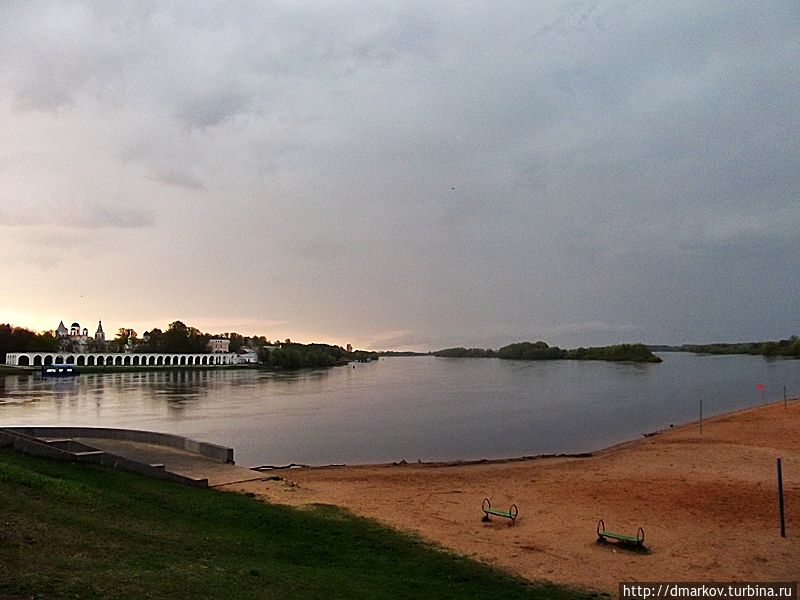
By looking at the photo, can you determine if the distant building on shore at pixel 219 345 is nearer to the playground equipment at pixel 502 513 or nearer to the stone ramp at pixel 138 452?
the stone ramp at pixel 138 452

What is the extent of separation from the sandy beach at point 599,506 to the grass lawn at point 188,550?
1.17 meters

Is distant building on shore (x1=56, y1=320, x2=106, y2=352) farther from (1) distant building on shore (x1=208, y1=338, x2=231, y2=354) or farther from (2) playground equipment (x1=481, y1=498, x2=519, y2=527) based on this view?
(2) playground equipment (x1=481, y1=498, x2=519, y2=527)

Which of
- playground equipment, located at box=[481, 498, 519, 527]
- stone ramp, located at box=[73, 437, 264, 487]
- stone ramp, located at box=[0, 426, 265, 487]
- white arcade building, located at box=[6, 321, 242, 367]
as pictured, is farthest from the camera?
white arcade building, located at box=[6, 321, 242, 367]

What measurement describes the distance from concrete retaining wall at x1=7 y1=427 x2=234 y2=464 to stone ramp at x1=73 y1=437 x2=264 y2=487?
0.60 ft

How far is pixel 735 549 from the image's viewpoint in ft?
33.0

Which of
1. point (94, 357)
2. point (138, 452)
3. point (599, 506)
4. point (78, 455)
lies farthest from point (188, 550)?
point (94, 357)

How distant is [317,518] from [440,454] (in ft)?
47.8

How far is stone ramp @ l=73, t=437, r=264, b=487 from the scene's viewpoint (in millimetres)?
14844

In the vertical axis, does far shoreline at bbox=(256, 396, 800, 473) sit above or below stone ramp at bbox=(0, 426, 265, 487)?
below

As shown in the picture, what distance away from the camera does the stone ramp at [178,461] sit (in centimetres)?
1484

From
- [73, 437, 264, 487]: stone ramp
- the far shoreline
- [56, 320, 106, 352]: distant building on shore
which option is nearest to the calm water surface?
the far shoreline

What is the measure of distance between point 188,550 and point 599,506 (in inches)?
376

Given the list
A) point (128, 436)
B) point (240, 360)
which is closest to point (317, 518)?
point (128, 436)

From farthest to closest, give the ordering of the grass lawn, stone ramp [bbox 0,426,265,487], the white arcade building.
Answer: the white arcade building → stone ramp [bbox 0,426,265,487] → the grass lawn
